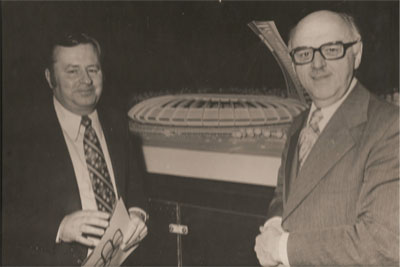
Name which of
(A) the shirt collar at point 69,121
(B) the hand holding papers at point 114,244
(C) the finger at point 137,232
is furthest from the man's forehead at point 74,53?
(C) the finger at point 137,232

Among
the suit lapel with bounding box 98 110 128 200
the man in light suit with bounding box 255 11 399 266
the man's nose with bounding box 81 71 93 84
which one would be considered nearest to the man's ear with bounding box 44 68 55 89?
the man's nose with bounding box 81 71 93 84

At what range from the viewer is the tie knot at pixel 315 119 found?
1950 millimetres

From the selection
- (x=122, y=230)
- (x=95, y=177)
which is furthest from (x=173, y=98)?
(x=122, y=230)

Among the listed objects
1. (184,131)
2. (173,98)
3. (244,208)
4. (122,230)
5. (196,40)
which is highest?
(196,40)

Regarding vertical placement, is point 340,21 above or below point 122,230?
above

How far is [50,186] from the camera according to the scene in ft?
7.27

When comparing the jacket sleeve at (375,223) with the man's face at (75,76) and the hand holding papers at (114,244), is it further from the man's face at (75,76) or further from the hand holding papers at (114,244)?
the man's face at (75,76)

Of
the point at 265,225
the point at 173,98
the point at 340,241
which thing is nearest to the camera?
the point at 340,241

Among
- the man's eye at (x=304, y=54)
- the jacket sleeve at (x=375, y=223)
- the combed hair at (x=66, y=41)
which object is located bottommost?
the jacket sleeve at (x=375, y=223)

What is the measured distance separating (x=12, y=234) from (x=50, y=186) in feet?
1.07

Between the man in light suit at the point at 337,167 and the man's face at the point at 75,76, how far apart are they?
0.91m

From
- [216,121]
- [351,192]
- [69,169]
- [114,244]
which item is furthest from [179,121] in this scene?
[351,192]

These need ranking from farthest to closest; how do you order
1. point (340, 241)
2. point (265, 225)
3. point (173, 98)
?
point (173, 98)
point (265, 225)
point (340, 241)

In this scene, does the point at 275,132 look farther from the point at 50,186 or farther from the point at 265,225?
the point at 50,186
